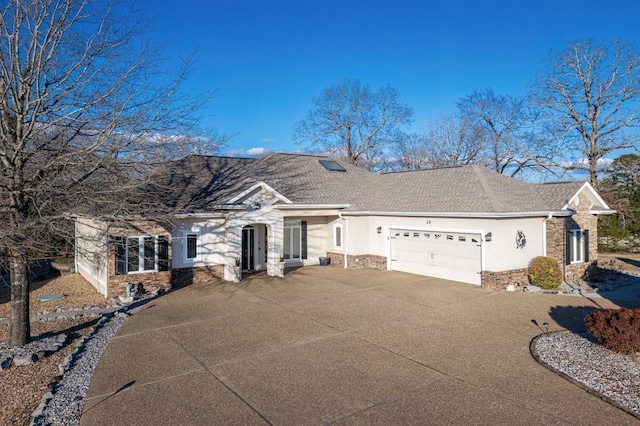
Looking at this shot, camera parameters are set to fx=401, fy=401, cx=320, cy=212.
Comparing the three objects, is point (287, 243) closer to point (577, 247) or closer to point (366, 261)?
point (366, 261)

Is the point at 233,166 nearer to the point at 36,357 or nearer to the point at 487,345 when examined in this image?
the point at 36,357

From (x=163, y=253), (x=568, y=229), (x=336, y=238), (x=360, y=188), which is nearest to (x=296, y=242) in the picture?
(x=336, y=238)

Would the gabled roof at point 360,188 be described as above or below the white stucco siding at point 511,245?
above

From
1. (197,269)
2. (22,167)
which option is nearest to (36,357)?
(22,167)

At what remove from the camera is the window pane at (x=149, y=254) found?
1446 centimetres

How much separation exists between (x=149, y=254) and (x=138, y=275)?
2.70 ft

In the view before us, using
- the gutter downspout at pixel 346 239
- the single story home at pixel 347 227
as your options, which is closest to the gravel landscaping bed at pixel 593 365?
the single story home at pixel 347 227

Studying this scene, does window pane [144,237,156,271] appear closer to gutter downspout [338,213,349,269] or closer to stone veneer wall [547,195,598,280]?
gutter downspout [338,213,349,269]

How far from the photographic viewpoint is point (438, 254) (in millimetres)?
16328

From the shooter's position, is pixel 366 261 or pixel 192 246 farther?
pixel 366 261

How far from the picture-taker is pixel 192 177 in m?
18.9

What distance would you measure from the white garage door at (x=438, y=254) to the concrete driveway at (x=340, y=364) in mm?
2008

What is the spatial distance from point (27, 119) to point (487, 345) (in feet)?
35.1

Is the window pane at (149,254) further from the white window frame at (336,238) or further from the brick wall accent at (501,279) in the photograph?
the brick wall accent at (501,279)
